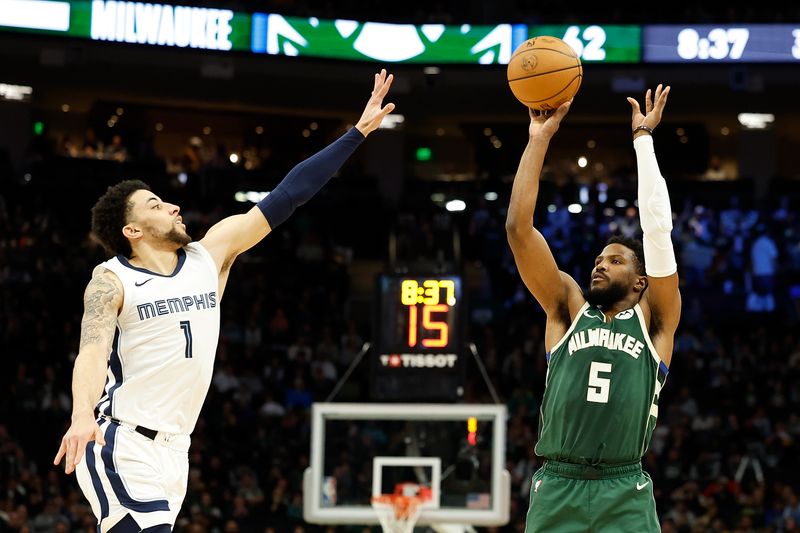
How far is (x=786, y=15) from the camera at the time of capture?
67.9 feet

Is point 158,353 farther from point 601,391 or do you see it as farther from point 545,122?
point 545,122

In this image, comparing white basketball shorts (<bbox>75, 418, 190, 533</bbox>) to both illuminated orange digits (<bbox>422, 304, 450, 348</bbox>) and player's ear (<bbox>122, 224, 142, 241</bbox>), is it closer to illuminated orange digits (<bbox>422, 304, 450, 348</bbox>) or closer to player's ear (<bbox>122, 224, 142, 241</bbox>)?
player's ear (<bbox>122, 224, 142, 241</bbox>)

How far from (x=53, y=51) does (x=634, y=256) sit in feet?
57.1

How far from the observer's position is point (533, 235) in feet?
17.9

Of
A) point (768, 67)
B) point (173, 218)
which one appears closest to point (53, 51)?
point (768, 67)

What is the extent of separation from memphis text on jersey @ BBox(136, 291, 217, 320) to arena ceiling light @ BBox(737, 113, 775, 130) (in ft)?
76.5

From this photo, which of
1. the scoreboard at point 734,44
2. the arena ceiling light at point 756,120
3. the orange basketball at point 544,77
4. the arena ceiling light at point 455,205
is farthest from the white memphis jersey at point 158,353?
the arena ceiling light at point 756,120

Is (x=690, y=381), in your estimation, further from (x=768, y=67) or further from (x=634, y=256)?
(x=634, y=256)

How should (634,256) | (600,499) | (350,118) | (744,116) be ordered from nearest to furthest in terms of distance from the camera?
1. (600,499)
2. (634,256)
3. (744,116)
4. (350,118)

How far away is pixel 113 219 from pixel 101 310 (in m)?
0.51

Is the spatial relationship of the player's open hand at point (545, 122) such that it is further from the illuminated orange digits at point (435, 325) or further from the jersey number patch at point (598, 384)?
Answer: the illuminated orange digits at point (435, 325)

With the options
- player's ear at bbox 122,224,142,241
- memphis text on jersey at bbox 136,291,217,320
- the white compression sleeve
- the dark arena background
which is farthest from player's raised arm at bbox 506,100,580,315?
the dark arena background

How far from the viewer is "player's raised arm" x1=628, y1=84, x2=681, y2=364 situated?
5.34 metres

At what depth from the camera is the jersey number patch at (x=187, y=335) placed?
5297mm
